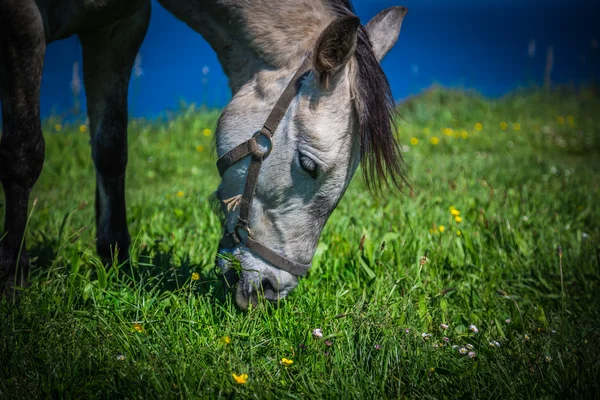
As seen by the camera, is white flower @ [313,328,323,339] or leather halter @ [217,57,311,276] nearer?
white flower @ [313,328,323,339]

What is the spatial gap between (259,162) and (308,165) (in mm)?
229

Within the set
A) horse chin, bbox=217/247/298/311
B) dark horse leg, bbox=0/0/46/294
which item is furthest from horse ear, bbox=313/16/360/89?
dark horse leg, bbox=0/0/46/294

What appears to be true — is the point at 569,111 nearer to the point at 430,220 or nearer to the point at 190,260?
the point at 430,220

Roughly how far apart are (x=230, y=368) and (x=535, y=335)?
137cm

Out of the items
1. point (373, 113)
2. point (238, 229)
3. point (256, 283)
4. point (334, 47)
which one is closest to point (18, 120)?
point (238, 229)

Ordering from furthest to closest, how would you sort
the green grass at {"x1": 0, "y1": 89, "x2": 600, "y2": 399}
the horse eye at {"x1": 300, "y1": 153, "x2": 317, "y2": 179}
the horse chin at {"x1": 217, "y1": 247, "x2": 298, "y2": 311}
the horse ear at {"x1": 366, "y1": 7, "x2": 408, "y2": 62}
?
the horse ear at {"x1": 366, "y1": 7, "x2": 408, "y2": 62} → the horse chin at {"x1": 217, "y1": 247, "x2": 298, "y2": 311} → the horse eye at {"x1": 300, "y1": 153, "x2": 317, "y2": 179} → the green grass at {"x1": 0, "y1": 89, "x2": 600, "y2": 399}

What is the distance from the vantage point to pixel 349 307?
232cm

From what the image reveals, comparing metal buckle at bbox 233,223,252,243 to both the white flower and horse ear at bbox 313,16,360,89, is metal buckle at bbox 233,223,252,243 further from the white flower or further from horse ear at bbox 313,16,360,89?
horse ear at bbox 313,16,360,89

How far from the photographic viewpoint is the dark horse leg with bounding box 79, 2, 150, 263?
2.85 m

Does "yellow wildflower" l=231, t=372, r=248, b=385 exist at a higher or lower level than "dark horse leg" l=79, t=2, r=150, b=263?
lower

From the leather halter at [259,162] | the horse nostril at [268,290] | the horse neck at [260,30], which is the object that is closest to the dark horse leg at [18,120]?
the horse neck at [260,30]

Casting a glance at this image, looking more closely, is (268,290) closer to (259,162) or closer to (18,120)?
(259,162)

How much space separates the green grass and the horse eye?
61 cm

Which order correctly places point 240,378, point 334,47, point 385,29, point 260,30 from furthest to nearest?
point 385,29 < point 260,30 < point 334,47 < point 240,378
